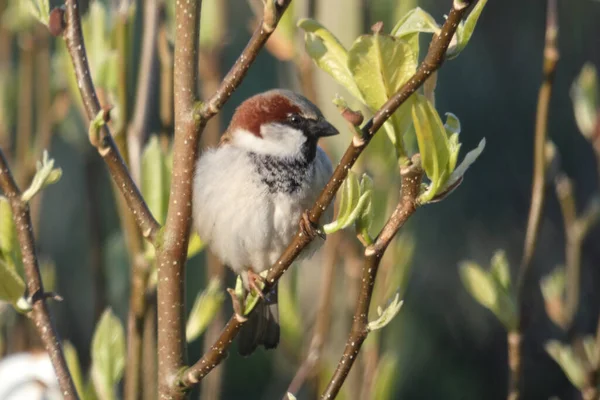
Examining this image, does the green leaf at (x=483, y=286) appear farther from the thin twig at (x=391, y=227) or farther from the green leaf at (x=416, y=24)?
the green leaf at (x=416, y=24)

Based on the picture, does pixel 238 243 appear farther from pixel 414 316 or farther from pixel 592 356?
pixel 414 316

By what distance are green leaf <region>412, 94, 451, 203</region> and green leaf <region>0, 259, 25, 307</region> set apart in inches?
18.8

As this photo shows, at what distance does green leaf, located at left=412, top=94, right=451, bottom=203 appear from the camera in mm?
813

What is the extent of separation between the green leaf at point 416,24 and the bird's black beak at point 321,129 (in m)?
0.70

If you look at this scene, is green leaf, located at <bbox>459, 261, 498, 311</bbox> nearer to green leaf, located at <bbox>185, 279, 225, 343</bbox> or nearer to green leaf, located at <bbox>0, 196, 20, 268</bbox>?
green leaf, located at <bbox>185, 279, 225, 343</bbox>

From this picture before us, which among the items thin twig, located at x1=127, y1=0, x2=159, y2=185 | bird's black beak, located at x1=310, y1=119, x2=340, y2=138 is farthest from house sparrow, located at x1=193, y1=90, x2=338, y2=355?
thin twig, located at x1=127, y1=0, x2=159, y2=185

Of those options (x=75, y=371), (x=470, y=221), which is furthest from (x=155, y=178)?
(x=470, y=221)

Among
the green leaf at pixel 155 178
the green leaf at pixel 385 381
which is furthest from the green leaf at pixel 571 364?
the green leaf at pixel 155 178

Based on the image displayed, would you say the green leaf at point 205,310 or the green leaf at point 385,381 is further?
the green leaf at point 385,381

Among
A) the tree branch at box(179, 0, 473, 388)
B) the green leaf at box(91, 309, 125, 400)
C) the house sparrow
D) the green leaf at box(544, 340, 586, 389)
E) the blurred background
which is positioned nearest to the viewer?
the tree branch at box(179, 0, 473, 388)

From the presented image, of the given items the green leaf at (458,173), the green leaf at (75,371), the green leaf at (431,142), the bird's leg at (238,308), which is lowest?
Answer: the green leaf at (75,371)

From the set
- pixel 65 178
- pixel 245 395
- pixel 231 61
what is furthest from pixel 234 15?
pixel 245 395

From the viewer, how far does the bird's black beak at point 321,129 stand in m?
1.55

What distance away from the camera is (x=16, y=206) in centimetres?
102
